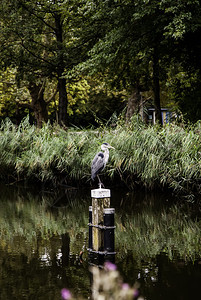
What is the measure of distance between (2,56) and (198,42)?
8.75 meters

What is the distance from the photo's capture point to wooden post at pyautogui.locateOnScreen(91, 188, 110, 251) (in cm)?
700

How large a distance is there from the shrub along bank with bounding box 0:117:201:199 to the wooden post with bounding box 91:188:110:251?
5264 millimetres

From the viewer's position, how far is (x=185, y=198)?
484 inches

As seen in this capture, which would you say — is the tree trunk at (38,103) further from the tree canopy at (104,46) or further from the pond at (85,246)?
the pond at (85,246)

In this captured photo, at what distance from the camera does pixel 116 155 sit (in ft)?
43.9

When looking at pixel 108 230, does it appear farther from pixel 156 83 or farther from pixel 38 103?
pixel 38 103

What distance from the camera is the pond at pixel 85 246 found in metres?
5.87

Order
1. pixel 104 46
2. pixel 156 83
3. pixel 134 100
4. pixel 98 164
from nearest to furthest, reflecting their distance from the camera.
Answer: pixel 98 164, pixel 104 46, pixel 156 83, pixel 134 100

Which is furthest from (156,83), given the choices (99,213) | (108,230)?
(108,230)

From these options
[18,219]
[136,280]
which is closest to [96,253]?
[136,280]

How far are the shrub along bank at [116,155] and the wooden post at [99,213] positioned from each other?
5.26m

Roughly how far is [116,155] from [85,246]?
5.84 m

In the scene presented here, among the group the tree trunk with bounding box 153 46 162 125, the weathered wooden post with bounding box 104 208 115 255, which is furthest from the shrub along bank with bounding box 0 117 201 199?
the weathered wooden post with bounding box 104 208 115 255

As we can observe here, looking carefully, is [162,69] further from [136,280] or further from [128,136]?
[136,280]
